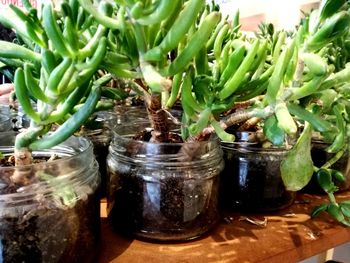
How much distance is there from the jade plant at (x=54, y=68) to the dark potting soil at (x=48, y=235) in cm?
3

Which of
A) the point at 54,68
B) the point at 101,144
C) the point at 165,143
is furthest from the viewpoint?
the point at 101,144

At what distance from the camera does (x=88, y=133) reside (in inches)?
20.2

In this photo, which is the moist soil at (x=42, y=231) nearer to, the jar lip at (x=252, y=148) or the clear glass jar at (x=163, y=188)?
the clear glass jar at (x=163, y=188)

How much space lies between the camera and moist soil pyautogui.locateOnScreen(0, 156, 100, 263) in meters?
0.32

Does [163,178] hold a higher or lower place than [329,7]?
lower

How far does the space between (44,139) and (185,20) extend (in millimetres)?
144

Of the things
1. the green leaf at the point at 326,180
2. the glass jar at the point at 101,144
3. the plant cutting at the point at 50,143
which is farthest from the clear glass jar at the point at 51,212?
the green leaf at the point at 326,180

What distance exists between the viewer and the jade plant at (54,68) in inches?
11.8

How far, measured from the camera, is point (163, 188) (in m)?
0.41

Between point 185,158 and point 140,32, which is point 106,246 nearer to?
point 185,158

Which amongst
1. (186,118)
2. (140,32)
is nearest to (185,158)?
(186,118)

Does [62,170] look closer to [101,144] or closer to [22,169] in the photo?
[22,169]

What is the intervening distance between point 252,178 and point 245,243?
0.30 feet

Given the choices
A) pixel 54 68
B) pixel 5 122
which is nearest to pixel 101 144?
pixel 5 122
